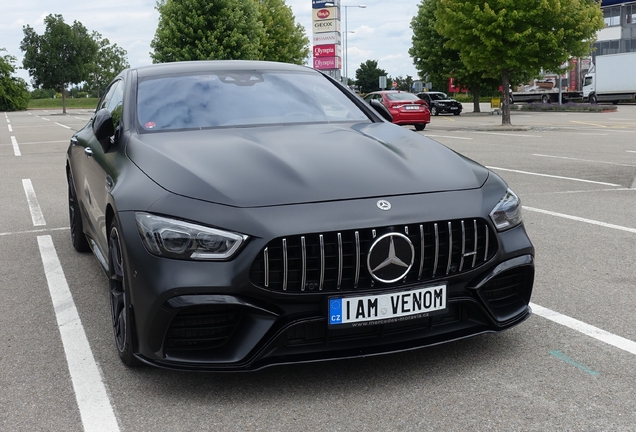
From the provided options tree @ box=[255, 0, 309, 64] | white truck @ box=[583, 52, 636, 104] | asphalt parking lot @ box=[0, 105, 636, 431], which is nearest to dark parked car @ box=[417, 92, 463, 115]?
white truck @ box=[583, 52, 636, 104]

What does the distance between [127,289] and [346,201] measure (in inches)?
39.3

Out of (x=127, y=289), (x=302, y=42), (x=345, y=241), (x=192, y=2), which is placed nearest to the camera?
(x=345, y=241)

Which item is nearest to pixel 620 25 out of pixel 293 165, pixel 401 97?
pixel 401 97

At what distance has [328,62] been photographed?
1516 inches

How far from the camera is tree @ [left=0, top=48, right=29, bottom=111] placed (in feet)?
264

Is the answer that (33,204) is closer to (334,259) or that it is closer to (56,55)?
(334,259)

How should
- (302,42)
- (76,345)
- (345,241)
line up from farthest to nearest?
(302,42)
(76,345)
(345,241)

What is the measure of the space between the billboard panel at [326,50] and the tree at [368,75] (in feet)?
297

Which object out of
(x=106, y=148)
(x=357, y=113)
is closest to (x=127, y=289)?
(x=106, y=148)

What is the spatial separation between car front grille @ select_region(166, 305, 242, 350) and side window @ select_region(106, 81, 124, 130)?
1.69 meters

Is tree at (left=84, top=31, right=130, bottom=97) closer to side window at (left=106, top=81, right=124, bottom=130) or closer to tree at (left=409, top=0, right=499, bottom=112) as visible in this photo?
tree at (left=409, top=0, right=499, bottom=112)

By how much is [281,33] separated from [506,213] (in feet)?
191

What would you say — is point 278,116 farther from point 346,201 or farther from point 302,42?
point 302,42

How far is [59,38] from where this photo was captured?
72312 mm
